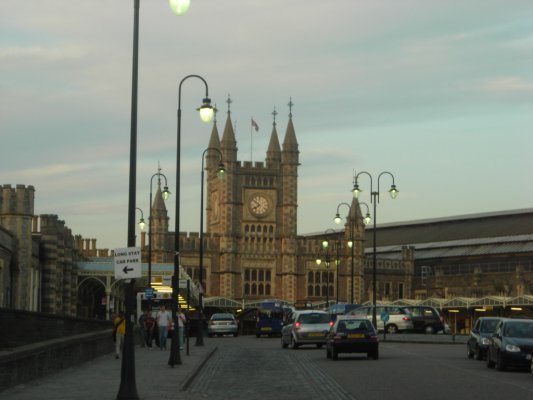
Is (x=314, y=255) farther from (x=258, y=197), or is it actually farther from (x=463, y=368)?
(x=463, y=368)

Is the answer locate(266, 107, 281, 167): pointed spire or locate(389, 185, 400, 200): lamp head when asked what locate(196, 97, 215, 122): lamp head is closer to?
locate(389, 185, 400, 200): lamp head

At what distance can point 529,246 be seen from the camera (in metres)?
139

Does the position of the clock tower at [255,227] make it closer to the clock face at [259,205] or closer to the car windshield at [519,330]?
the clock face at [259,205]

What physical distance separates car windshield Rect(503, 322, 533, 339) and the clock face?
374ft

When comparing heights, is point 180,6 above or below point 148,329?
above

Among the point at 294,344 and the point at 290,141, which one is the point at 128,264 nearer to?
the point at 294,344

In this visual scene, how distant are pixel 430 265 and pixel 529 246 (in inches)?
762

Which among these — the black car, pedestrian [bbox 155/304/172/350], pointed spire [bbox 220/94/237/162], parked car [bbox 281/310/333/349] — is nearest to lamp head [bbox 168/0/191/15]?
the black car

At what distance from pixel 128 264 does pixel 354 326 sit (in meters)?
17.4

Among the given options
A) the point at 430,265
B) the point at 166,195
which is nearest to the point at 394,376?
the point at 166,195

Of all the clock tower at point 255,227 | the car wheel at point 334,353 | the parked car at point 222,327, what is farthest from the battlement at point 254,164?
the car wheel at point 334,353

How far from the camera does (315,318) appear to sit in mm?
46312

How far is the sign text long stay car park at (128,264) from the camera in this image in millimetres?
19594

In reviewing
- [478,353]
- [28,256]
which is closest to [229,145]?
[28,256]
